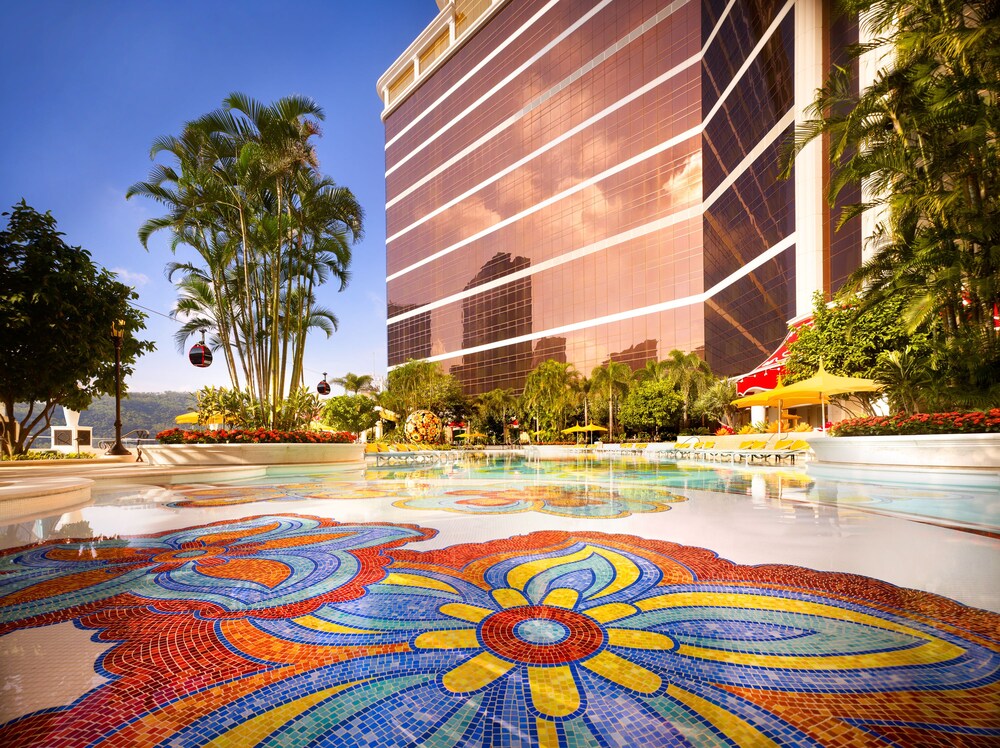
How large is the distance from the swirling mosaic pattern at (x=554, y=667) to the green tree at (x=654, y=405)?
115 ft

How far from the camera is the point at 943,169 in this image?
29.5 feet

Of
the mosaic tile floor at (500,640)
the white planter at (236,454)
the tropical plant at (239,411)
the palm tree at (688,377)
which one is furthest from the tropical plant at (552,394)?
the mosaic tile floor at (500,640)

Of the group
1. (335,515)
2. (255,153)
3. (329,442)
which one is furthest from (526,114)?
(335,515)

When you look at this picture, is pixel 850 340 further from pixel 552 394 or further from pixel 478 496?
pixel 552 394

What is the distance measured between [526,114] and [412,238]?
1003 inches

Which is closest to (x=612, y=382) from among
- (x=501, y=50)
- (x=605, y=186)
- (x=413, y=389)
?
(x=413, y=389)

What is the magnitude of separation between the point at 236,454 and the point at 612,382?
34.6m

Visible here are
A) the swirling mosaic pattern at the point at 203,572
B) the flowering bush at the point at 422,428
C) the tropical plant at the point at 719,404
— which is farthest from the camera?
the tropical plant at the point at 719,404

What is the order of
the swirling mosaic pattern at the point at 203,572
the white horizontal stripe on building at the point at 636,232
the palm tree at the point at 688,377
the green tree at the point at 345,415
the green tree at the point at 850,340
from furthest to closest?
the palm tree at the point at 688,377 → the green tree at the point at 345,415 → the white horizontal stripe on building at the point at 636,232 → the green tree at the point at 850,340 → the swirling mosaic pattern at the point at 203,572

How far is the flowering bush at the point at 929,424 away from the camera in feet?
27.0

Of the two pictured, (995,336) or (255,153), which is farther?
(255,153)

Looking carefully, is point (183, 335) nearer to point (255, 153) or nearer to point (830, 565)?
point (255, 153)

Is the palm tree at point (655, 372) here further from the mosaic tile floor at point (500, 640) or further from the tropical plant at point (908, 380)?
the mosaic tile floor at point (500, 640)

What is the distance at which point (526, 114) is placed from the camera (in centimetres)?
5991
